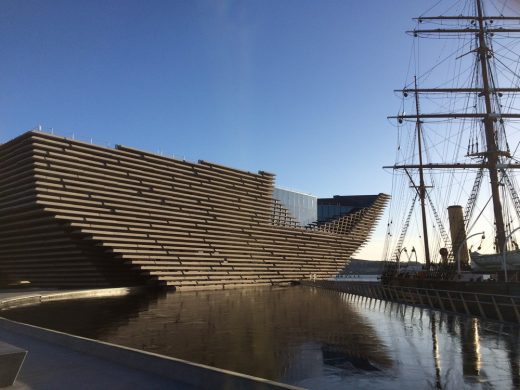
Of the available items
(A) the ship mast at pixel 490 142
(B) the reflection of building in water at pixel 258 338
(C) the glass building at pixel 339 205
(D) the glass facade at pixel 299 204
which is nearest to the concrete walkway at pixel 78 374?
(B) the reflection of building in water at pixel 258 338

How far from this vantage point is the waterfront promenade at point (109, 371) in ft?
22.3

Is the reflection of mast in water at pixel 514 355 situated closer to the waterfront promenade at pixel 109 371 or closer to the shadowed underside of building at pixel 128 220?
the waterfront promenade at pixel 109 371

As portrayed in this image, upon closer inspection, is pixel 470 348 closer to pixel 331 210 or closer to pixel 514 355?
pixel 514 355

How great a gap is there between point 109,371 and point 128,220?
28.8m

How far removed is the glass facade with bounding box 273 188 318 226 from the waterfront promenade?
54778mm

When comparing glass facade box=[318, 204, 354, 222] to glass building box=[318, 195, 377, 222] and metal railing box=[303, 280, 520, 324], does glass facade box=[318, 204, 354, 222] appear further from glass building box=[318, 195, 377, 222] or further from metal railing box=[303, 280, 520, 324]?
metal railing box=[303, 280, 520, 324]

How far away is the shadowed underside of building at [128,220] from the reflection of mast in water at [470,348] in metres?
25.7

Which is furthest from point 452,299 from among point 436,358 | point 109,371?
point 109,371

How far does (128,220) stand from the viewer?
35656mm

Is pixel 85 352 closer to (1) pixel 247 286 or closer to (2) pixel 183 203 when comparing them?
(2) pixel 183 203

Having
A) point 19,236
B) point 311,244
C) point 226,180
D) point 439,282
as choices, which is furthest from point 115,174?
point 311,244

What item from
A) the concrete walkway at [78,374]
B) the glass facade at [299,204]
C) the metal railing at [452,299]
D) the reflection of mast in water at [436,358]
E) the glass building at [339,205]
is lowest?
the concrete walkway at [78,374]

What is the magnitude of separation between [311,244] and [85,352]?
49.5 m

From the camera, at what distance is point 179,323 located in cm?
1658
